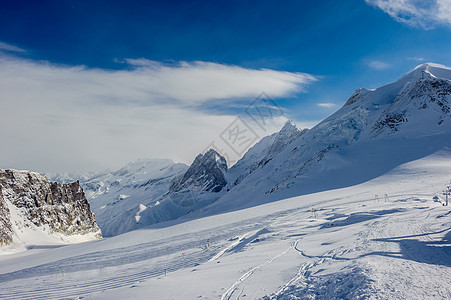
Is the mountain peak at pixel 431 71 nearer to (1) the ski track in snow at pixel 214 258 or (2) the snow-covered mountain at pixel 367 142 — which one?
(2) the snow-covered mountain at pixel 367 142

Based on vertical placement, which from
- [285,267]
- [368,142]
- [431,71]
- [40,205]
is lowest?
[285,267]

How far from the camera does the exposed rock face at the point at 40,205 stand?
74.0 m

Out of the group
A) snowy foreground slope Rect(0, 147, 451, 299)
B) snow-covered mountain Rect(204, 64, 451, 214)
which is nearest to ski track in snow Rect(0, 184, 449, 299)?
snowy foreground slope Rect(0, 147, 451, 299)

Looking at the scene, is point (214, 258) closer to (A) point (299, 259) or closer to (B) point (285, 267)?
(A) point (299, 259)

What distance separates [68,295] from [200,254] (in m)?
7.02

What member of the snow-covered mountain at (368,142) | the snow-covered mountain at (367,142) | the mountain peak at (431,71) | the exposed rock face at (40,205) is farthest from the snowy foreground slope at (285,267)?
the mountain peak at (431,71)

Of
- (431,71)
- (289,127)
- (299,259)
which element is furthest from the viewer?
(289,127)

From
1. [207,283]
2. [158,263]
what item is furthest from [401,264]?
[158,263]

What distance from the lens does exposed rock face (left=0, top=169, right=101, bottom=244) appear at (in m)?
74.0

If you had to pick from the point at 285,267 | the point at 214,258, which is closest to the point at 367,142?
the point at 214,258

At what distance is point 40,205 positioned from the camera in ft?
275

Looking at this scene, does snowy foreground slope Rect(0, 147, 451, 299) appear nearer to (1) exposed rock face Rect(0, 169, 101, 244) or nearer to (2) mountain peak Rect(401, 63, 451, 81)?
(1) exposed rock face Rect(0, 169, 101, 244)

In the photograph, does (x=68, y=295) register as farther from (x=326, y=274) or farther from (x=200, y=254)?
(x=326, y=274)

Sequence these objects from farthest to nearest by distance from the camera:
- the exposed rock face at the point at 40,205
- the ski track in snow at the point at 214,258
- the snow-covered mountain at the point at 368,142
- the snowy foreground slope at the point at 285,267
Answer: the exposed rock face at the point at 40,205 → the snow-covered mountain at the point at 368,142 → the ski track in snow at the point at 214,258 → the snowy foreground slope at the point at 285,267
